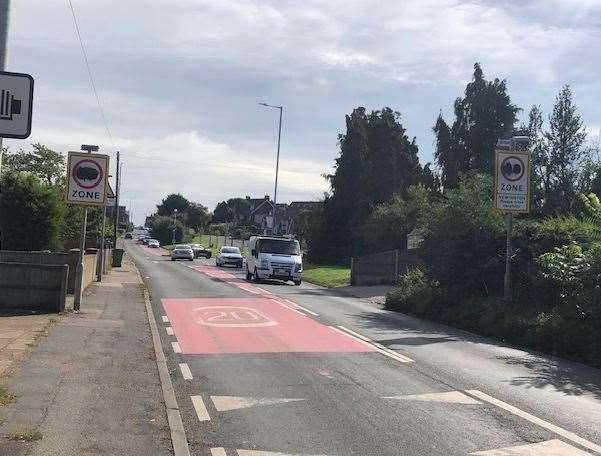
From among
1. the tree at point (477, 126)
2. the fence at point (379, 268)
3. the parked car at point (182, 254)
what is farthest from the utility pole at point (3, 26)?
the parked car at point (182, 254)

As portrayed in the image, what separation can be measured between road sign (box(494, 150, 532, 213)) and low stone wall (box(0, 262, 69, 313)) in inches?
414

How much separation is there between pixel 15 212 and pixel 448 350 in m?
17.4

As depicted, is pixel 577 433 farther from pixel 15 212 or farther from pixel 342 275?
pixel 342 275

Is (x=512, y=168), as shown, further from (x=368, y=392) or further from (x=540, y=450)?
(x=540, y=450)

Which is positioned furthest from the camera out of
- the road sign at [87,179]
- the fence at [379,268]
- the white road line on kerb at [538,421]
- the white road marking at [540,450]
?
the fence at [379,268]

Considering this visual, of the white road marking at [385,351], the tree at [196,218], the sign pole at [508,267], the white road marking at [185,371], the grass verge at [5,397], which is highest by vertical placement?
the tree at [196,218]

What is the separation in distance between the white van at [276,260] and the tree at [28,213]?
10.1 meters

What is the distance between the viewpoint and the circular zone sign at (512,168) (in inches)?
719

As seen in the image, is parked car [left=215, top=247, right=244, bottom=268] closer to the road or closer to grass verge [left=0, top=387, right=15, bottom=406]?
the road

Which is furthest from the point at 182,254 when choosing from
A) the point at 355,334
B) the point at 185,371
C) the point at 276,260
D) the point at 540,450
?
the point at 540,450

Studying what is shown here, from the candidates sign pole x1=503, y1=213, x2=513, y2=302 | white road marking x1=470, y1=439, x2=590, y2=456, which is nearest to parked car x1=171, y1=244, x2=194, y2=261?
sign pole x1=503, y1=213, x2=513, y2=302

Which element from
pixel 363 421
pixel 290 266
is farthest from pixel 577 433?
pixel 290 266

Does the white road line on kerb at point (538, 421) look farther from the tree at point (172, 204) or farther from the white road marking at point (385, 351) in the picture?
the tree at point (172, 204)

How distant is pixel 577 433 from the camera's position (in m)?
7.25
